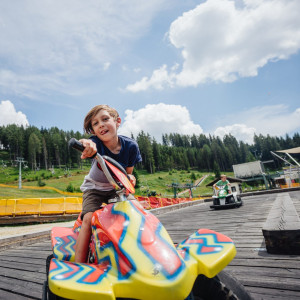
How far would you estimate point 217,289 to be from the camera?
54.7 inches

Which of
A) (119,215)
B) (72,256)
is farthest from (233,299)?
(72,256)

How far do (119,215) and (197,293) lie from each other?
73 centimetres

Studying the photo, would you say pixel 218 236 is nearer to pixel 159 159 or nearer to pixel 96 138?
pixel 96 138

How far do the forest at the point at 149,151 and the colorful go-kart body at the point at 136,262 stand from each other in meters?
80.5

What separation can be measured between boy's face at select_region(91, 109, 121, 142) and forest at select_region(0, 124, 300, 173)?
79.8m

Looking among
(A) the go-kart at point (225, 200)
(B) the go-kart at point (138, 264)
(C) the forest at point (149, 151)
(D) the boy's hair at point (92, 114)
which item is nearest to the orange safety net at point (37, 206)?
(A) the go-kart at point (225, 200)

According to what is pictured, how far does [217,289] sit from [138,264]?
1.92 feet

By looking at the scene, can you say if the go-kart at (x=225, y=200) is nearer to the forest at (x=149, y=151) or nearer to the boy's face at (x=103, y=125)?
the boy's face at (x=103, y=125)

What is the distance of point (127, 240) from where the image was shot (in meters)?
1.37

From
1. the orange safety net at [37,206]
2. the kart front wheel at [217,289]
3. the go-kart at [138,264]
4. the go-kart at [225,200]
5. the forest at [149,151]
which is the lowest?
the orange safety net at [37,206]

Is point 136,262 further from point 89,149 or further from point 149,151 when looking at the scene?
point 149,151

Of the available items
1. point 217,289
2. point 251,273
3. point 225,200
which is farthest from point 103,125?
point 225,200

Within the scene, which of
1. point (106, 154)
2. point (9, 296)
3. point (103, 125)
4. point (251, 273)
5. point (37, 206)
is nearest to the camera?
point (103, 125)

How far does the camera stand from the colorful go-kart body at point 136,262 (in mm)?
1105
